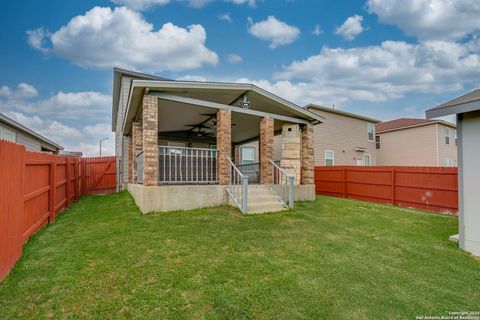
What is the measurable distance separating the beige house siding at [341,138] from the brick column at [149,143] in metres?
12.7

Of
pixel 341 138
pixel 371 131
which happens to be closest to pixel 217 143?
pixel 341 138

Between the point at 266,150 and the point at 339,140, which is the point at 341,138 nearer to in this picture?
the point at 339,140

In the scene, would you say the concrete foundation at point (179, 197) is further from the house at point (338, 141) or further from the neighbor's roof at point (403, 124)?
the neighbor's roof at point (403, 124)

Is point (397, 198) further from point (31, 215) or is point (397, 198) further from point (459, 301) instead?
point (31, 215)

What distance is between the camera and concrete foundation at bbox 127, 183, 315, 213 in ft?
22.9

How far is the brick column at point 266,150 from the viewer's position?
29.8 feet

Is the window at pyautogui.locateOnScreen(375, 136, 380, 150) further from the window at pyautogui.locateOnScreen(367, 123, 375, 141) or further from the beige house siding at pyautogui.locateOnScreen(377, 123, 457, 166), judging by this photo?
the window at pyautogui.locateOnScreen(367, 123, 375, 141)

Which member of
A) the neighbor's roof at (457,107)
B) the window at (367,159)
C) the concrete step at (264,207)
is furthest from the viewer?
the window at (367,159)

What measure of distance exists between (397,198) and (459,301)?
335 inches

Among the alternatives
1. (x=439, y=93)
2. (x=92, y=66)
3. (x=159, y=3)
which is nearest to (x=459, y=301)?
(x=159, y=3)

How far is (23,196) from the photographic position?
4562 mm

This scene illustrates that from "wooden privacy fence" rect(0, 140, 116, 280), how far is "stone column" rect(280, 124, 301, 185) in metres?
7.55

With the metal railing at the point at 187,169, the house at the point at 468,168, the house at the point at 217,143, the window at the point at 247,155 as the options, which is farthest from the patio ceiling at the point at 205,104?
the house at the point at 468,168

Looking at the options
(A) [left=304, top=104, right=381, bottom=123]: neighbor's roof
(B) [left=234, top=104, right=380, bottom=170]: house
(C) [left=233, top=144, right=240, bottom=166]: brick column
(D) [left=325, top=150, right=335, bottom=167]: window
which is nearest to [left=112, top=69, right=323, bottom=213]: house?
(C) [left=233, top=144, right=240, bottom=166]: brick column
